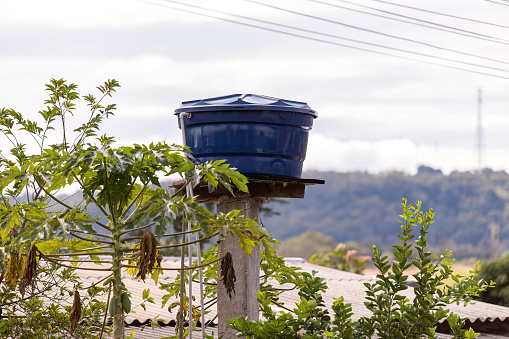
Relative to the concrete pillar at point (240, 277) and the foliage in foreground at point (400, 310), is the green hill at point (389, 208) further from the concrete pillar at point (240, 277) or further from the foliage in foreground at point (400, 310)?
the foliage in foreground at point (400, 310)

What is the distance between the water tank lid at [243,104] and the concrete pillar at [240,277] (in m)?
0.62

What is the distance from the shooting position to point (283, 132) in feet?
16.5

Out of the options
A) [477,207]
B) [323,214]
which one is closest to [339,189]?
[323,214]

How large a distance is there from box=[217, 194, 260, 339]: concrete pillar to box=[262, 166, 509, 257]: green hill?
4858 inches

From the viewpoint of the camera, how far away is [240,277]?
16.8ft

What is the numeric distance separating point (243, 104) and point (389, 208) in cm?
12709

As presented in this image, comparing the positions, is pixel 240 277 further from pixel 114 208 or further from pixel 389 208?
pixel 389 208

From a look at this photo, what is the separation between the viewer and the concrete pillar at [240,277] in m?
5.10

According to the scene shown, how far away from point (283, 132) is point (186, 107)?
0.68m

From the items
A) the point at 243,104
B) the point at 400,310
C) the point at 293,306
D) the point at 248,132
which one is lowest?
the point at 400,310

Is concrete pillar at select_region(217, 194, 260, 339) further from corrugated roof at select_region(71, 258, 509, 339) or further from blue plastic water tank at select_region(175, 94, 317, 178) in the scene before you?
corrugated roof at select_region(71, 258, 509, 339)

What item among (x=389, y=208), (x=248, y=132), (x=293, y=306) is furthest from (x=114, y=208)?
(x=389, y=208)

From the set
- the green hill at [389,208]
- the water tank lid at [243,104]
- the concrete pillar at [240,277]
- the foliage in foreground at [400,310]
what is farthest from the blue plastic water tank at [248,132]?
the green hill at [389,208]

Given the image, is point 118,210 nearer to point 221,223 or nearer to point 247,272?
point 221,223
